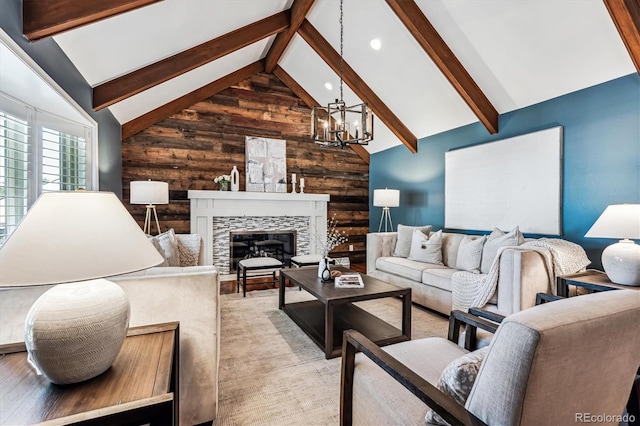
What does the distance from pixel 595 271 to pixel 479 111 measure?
2.16 meters

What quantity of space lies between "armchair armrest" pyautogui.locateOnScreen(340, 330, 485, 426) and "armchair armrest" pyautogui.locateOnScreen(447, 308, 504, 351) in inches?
23.9

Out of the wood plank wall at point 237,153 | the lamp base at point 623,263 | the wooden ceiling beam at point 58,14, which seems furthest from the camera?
the wood plank wall at point 237,153

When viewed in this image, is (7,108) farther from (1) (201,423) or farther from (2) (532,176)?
(2) (532,176)

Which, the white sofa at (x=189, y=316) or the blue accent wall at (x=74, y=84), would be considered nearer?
the white sofa at (x=189, y=316)

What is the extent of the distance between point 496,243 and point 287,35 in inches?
154

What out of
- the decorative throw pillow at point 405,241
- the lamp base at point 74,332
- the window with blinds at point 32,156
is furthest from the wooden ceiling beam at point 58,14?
the decorative throw pillow at point 405,241

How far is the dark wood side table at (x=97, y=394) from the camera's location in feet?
2.95

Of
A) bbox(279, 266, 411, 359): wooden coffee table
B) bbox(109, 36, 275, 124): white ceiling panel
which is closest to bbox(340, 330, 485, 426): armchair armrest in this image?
bbox(279, 266, 411, 359): wooden coffee table

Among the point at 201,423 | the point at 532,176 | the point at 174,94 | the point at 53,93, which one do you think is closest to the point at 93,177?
the point at 53,93

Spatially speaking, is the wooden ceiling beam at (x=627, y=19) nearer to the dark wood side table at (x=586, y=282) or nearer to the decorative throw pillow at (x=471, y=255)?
the dark wood side table at (x=586, y=282)

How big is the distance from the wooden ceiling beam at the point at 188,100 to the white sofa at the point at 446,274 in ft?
11.6

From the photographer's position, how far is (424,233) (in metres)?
4.43

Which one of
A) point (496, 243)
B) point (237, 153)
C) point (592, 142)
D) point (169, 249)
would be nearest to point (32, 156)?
point (169, 249)

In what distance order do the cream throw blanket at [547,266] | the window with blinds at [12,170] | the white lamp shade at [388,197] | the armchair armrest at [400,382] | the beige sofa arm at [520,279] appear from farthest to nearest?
the white lamp shade at [388,197]
the cream throw blanket at [547,266]
the beige sofa arm at [520,279]
the window with blinds at [12,170]
the armchair armrest at [400,382]
